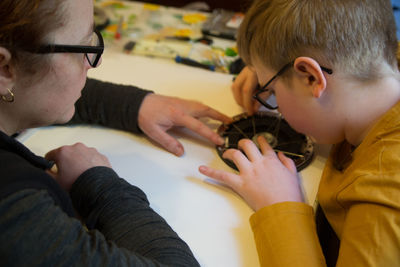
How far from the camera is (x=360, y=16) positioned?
732mm

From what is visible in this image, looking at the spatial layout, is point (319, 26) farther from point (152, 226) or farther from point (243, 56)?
point (152, 226)

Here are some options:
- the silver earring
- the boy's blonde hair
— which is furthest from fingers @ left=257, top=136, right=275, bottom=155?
the silver earring

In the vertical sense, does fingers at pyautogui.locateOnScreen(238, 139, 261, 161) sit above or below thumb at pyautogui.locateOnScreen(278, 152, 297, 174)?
above

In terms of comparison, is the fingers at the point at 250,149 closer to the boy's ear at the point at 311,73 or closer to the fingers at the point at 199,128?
the fingers at the point at 199,128

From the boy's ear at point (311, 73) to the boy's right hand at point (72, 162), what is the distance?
474mm

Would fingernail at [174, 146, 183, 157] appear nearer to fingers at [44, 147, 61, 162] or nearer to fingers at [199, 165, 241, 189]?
fingers at [199, 165, 241, 189]

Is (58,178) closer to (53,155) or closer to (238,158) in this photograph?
(53,155)

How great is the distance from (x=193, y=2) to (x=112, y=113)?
1.02 meters

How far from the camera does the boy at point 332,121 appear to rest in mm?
645

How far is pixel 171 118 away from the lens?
999 mm

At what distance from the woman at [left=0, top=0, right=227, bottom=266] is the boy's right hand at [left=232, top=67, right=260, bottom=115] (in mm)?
439

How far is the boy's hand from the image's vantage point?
2.61 feet

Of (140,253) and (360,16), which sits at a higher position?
(360,16)

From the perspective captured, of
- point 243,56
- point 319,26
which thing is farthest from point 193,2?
point 319,26
